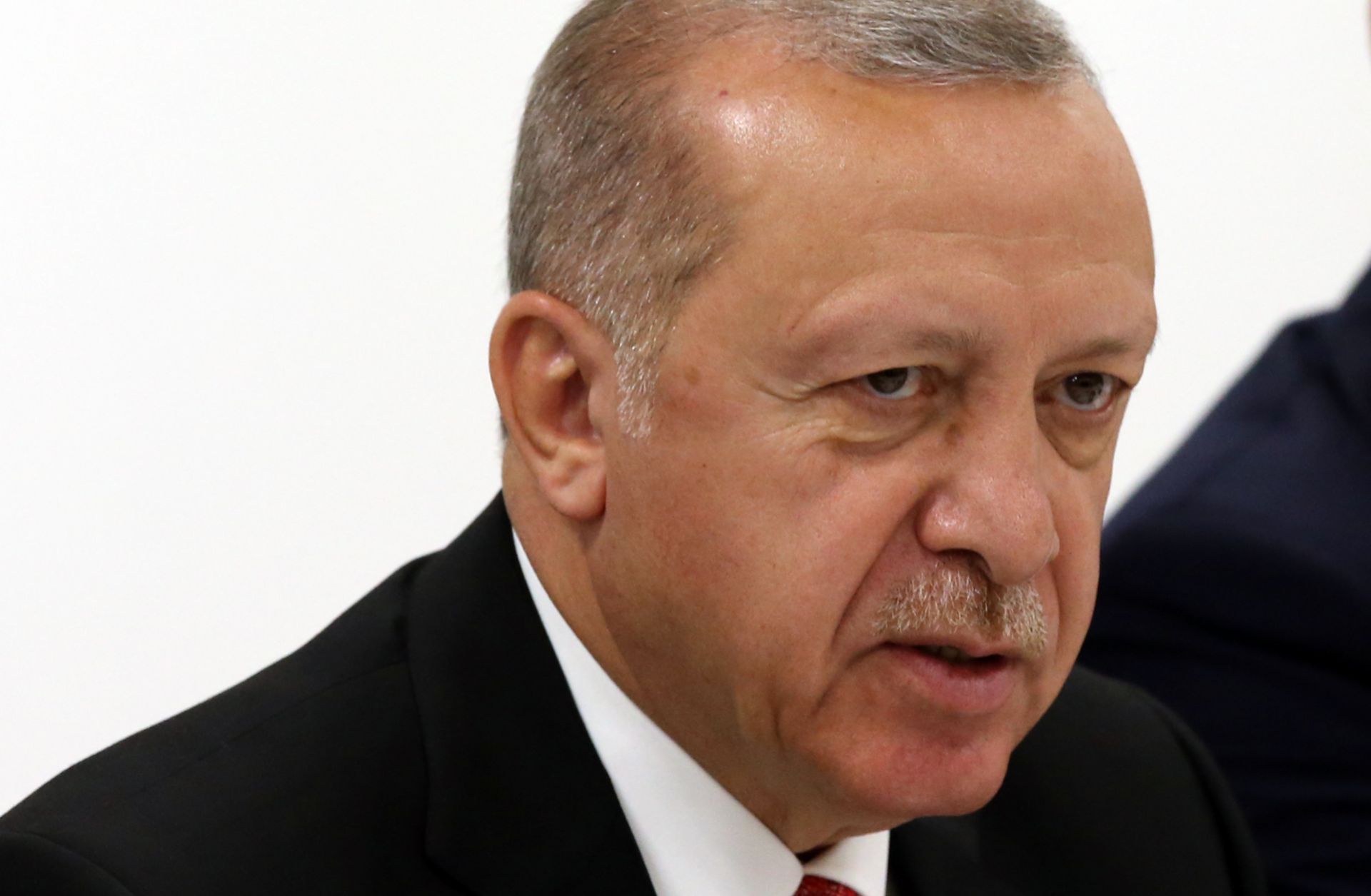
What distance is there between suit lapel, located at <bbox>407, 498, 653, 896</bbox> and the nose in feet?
1.29

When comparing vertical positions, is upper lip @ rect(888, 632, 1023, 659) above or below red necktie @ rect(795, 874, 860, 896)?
above

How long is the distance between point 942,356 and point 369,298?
1.32 metres

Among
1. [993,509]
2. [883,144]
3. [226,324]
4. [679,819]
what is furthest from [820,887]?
[226,324]

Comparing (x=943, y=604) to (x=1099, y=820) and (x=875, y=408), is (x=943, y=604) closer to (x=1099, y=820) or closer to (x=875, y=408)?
(x=875, y=408)

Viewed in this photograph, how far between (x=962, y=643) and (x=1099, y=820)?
645mm

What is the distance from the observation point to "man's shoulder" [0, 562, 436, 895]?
1.49 m

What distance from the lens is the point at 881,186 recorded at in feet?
4.67

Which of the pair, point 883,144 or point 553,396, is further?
point 553,396

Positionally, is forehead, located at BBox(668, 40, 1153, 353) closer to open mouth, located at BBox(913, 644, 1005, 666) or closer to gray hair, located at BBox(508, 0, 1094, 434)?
gray hair, located at BBox(508, 0, 1094, 434)

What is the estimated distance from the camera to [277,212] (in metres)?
2.50

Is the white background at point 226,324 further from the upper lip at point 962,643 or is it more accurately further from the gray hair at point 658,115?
the upper lip at point 962,643

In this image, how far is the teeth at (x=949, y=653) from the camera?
1.49m

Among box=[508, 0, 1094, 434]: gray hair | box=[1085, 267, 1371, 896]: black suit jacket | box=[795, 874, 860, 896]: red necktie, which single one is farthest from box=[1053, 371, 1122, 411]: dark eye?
box=[1085, 267, 1371, 896]: black suit jacket

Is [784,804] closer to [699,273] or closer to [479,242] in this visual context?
[699,273]
